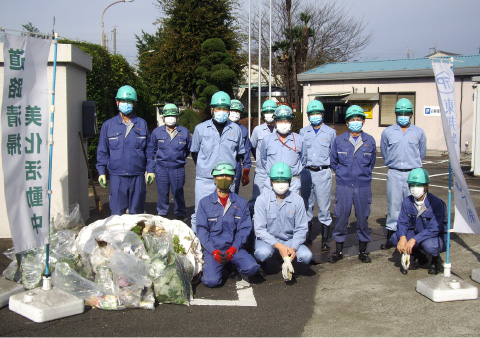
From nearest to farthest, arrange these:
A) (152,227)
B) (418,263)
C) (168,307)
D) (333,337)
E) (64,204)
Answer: (333,337) < (168,307) < (152,227) < (418,263) < (64,204)

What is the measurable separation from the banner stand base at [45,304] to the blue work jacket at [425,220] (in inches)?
151

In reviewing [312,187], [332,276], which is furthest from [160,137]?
[332,276]

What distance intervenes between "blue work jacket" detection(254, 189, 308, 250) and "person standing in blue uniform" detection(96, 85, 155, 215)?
1.78 metres

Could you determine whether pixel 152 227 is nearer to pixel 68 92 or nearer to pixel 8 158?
pixel 8 158

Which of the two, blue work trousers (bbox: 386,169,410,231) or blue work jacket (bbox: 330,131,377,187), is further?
blue work trousers (bbox: 386,169,410,231)

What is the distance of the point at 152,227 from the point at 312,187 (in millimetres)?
2809

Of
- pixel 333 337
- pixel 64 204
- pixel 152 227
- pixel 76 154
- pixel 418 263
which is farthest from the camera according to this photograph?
pixel 76 154

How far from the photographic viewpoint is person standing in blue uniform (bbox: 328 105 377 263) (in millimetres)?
6754

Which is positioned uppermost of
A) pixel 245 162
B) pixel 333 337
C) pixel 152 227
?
pixel 245 162

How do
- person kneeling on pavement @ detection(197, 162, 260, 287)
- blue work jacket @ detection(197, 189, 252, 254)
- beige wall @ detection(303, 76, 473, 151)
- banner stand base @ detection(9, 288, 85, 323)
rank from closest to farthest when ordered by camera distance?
1. banner stand base @ detection(9, 288, 85, 323)
2. person kneeling on pavement @ detection(197, 162, 260, 287)
3. blue work jacket @ detection(197, 189, 252, 254)
4. beige wall @ detection(303, 76, 473, 151)

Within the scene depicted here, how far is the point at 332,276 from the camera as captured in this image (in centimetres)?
616

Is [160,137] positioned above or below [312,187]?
above

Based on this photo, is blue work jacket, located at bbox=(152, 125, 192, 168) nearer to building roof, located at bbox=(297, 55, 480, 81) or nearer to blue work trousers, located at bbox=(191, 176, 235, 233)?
blue work trousers, located at bbox=(191, 176, 235, 233)

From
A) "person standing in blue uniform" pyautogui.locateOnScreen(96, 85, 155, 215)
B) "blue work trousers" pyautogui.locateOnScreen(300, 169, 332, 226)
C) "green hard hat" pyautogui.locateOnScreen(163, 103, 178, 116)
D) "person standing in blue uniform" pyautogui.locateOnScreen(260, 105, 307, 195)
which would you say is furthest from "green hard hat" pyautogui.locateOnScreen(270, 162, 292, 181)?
"green hard hat" pyautogui.locateOnScreen(163, 103, 178, 116)
